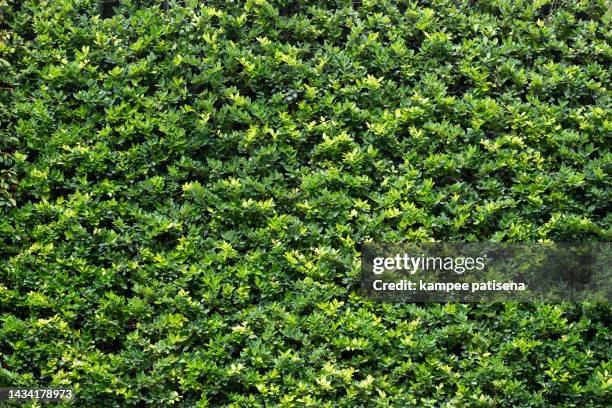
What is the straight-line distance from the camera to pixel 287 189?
4.57 m

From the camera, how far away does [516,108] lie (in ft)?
14.9

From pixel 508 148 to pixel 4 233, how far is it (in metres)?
3.29

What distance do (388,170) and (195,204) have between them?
49.5 inches

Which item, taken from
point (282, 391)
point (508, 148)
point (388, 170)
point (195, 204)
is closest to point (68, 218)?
point (195, 204)

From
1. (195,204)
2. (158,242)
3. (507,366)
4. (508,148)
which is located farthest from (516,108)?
(158,242)

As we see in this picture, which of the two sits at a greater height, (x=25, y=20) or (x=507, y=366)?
(x=25, y=20)

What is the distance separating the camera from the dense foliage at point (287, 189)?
4.39 m

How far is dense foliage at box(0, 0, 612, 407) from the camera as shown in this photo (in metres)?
4.39

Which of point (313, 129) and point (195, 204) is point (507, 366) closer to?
point (313, 129)

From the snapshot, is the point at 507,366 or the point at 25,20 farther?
the point at 25,20

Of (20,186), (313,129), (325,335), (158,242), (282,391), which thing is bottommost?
(282,391)

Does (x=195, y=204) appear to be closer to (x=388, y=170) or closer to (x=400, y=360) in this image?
(x=388, y=170)

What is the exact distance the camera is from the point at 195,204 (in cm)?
452

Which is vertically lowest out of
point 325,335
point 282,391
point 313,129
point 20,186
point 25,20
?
Answer: point 282,391
